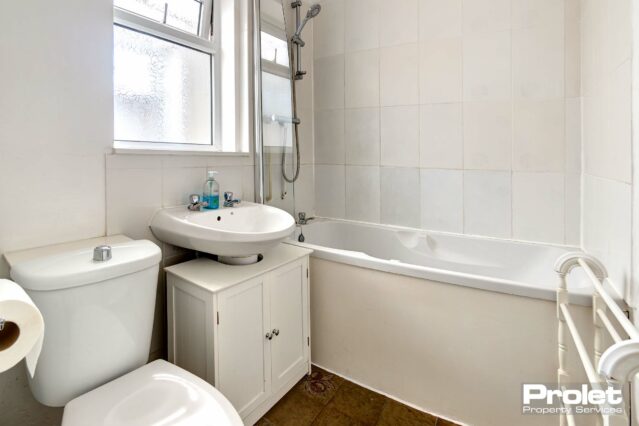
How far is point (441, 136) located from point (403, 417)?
5.21 feet

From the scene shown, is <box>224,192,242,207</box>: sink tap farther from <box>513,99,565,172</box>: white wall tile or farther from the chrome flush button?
<box>513,99,565,172</box>: white wall tile

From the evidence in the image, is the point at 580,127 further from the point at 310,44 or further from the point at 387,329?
the point at 310,44

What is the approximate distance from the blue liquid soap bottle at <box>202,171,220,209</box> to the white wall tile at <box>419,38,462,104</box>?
4.61ft

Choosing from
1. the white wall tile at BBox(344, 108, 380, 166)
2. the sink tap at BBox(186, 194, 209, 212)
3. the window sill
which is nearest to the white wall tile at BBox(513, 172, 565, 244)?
the white wall tile at BBox(344, 108, 380, 166)

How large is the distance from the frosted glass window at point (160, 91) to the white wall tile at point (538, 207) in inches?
72.2

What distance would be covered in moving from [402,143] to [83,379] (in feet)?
6.68

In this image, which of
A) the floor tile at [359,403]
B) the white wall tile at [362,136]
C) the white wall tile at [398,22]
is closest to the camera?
the floor tile at [359,403]

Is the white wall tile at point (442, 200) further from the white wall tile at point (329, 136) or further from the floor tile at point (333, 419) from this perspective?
the floor tile at point (333, 419)

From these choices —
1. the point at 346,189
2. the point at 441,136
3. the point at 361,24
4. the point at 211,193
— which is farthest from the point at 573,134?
the point at 211,193

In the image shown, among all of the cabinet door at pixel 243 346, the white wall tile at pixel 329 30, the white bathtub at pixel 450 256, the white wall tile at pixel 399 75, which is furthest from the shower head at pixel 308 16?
the cabinet door at pixel 243 346

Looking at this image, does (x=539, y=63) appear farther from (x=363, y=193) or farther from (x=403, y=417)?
(x=403, y=417)

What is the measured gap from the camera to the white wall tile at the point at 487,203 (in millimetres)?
1960

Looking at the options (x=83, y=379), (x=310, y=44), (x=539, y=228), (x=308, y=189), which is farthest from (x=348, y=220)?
(x=83, y=379)

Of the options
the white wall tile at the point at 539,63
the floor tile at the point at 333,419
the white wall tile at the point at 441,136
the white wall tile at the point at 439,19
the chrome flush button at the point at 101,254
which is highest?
the white wall tile at the point at 439,19
